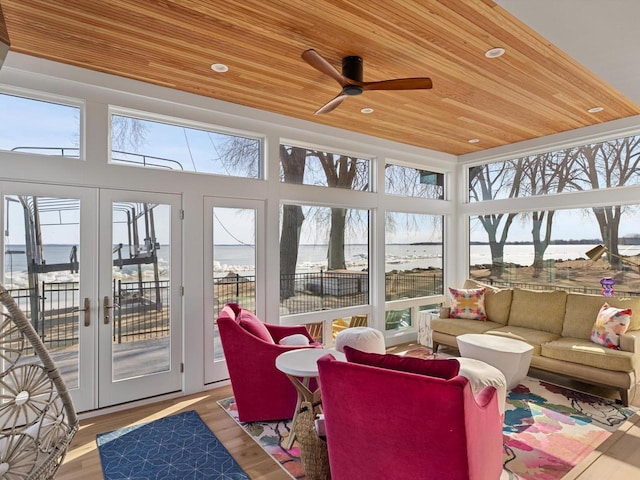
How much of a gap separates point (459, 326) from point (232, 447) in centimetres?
327

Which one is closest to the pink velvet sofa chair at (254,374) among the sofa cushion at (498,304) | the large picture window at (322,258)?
the large picture window at (322,258)

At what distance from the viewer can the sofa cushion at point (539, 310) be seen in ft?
15.3

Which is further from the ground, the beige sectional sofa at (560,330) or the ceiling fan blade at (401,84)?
the ceiling fan blade at (401,84)

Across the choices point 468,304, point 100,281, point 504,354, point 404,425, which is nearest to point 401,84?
point 404,425

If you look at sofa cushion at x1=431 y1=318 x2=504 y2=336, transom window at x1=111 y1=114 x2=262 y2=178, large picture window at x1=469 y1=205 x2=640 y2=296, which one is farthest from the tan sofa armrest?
transom window at x1=111 y1=114 x2=262 y2=178

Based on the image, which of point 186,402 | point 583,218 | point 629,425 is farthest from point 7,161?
point 583,218

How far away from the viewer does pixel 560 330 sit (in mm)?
4594

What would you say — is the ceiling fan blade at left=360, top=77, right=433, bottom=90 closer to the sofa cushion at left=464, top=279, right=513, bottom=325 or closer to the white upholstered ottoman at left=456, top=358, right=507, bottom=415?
the white upholstered ottoman at left=456, top=358, right=507, bottom=415

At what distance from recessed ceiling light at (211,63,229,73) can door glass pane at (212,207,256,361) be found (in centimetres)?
139

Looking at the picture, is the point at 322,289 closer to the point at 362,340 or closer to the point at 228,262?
the point at 228,262

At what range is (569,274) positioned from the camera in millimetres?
5285

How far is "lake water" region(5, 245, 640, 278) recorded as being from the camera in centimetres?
327

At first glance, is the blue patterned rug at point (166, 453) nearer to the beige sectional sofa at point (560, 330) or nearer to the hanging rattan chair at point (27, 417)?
the hanging rattan chair at point (27, 417)

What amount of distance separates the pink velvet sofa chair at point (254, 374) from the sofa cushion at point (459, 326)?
262cm
